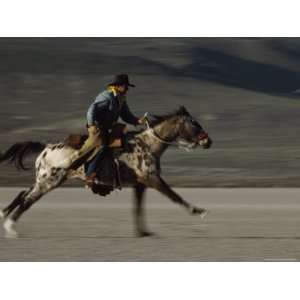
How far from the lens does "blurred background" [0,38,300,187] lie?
1150cm

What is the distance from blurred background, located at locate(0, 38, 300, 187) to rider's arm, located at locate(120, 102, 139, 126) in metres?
0.59

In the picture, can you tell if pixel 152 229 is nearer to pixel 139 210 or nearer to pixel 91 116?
pixel 139 210

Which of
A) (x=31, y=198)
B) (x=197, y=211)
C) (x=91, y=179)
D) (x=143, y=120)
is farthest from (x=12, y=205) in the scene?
(x=197, y=211)

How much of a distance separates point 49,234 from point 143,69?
306 cm

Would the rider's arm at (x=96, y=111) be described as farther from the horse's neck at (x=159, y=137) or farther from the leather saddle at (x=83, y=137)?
the horse's neck at (x=159, y=137)

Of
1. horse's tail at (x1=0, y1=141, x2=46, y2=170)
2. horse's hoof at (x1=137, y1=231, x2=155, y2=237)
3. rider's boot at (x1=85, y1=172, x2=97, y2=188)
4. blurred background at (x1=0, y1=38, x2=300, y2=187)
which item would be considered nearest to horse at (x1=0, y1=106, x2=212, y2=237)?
horse's tail at (x1=0, y1=141, x2=46, y2=170)

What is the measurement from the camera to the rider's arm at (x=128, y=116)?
10.1 meters

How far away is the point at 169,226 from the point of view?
1067 centimetres

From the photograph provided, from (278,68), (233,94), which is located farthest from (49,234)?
(233,94)

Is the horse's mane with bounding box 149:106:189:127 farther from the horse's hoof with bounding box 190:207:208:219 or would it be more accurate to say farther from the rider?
the horse's hoof with bounding box 190:207:208:219

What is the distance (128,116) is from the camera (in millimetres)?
10070

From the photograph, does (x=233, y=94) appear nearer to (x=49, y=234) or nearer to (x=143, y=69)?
(x=143, y=69)

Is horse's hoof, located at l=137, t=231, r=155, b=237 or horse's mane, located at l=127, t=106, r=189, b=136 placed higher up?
horse's mane, located at l=127, t=106, r=189, b=136

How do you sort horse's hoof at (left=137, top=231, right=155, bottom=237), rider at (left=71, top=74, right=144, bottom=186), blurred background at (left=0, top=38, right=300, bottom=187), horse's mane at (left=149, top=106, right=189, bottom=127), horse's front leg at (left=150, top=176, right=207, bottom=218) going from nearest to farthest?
1. rider at (left=71, top=74, right=144, bottom=186)
2. horse's front leg at (left=150, top=176, right=207, bottom=218)
3. horse's mane at (left=149, top=106, right=189, bottom=127)
4. horse's hoof at (left=137, top=231, right=155, bottom=237)
5. blurred background at (left=0, top=38, right=300, bottom=187)
